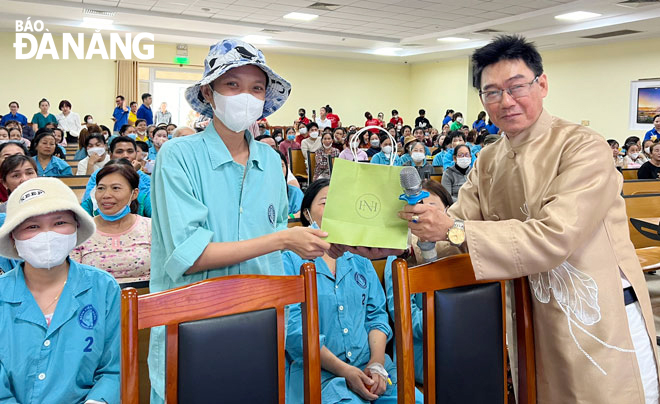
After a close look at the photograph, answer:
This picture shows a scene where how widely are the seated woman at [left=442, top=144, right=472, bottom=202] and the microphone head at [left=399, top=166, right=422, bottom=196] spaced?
16.9 ft

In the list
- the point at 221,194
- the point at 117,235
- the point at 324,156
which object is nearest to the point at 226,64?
the point at 221,194

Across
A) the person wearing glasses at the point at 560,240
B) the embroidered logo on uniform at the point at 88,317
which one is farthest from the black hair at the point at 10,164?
the person wearing glasses at the point at 560,240

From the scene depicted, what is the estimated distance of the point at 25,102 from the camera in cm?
1570

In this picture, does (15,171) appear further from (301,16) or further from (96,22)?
(96,22)

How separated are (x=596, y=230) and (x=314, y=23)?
12.7m

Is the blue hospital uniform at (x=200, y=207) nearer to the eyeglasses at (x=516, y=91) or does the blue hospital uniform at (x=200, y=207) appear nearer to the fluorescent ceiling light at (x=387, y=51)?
the eyeglasses at (x=516, y=91)

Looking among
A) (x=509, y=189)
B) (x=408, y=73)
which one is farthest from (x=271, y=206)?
(x=408, y=73)

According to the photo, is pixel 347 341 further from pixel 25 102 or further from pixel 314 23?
pixel 25 102

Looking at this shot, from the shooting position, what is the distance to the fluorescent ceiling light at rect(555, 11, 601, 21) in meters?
11.5

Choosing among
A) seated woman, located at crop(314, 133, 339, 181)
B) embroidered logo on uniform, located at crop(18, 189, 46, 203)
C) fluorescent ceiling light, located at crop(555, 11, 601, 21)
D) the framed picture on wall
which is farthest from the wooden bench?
the framed picture on wall

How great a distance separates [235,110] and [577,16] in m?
12.3

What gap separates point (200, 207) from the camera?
1456 millimetres

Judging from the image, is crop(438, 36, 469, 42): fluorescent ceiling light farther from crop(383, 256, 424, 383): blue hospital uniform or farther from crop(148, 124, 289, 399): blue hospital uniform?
crop(148, 124, 289, 399): blue hospital uniform

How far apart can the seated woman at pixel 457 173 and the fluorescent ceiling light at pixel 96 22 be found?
1013cm
